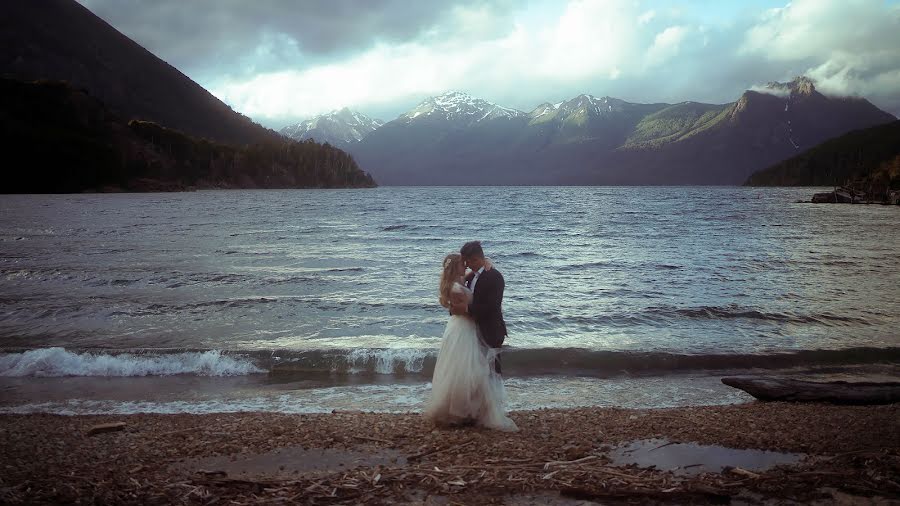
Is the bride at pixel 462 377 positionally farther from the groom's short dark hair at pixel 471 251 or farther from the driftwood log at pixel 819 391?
the driftwood log at pixel 819 391

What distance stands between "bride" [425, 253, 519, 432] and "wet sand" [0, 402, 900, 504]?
0.30 meters

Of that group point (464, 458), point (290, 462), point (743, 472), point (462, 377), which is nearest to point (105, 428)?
point (290, 462)

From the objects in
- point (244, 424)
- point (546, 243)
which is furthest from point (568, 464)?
point (546, 243)

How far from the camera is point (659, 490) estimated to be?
17.5ft

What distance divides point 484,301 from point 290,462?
318cm

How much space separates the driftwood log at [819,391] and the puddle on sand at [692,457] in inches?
121

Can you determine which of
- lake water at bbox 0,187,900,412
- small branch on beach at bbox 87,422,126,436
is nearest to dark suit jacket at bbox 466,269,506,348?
lake water at bbox 0,187,900,412

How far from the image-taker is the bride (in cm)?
769

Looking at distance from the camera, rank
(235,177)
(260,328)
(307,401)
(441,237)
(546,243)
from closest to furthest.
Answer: (307,401), (260,328), (546,243), (441,237), (235,177)

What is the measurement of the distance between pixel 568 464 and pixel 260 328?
36.6 feet

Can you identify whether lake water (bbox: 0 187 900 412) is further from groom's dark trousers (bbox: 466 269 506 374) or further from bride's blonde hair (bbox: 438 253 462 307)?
bride's blonde hair (bbox: 438 253 462 307)

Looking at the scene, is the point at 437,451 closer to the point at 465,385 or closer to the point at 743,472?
the point at 465,385

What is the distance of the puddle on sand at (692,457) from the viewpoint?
246 inches

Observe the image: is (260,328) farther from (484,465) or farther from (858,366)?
(858,366)
